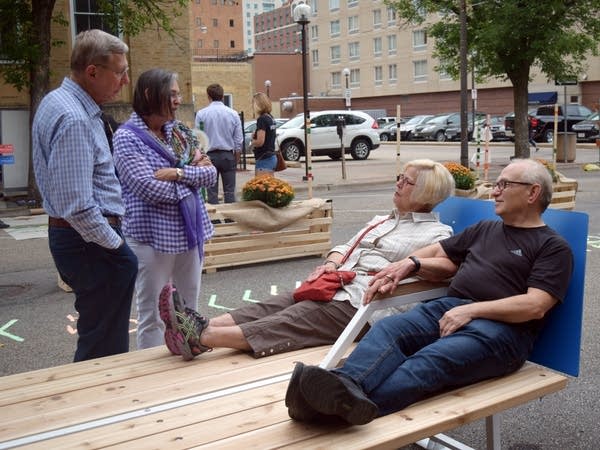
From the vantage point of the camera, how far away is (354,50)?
250 feet

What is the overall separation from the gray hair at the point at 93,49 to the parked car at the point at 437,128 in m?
39.8

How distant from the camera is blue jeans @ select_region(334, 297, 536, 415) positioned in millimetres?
2879

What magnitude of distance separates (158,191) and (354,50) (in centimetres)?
7451

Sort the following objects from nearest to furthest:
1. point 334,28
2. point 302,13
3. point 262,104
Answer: point 262,104, point 302,13, point 334,28

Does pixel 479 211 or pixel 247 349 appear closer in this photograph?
pixel 247 349

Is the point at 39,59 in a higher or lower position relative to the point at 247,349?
higher

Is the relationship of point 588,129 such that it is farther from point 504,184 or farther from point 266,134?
point 504,184

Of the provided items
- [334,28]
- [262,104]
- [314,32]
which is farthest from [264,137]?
[314,32]

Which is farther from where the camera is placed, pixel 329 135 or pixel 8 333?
pixel 329 135

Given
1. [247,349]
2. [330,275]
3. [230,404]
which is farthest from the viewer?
[330,275]

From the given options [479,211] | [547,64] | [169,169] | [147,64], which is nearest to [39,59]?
[147,64]

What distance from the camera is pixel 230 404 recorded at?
9.53ft

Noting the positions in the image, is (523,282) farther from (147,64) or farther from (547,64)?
(547,64)

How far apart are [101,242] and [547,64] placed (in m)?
21.6
